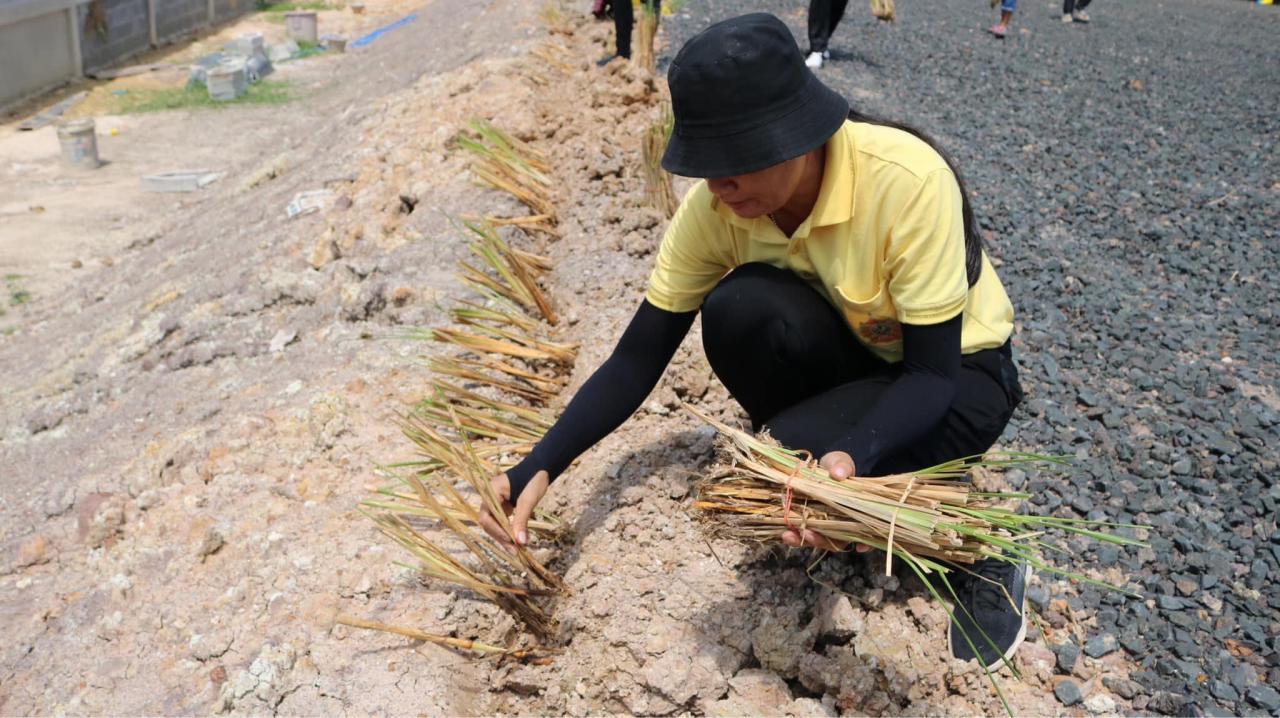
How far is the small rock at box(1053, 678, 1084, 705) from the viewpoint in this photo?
163 centimetres

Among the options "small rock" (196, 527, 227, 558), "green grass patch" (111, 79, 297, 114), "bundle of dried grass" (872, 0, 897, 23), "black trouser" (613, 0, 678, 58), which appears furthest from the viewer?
"green grass patch" (111, 79, 297, 114)

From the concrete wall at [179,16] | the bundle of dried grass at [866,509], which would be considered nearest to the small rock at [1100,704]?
the bundle of dried grass at [866,509]

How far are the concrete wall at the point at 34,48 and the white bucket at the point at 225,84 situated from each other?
4.11 ft

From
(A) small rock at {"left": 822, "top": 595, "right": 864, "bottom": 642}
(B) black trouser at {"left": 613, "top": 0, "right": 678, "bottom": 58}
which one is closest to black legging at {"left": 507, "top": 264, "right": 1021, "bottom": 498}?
(A) small rock at {"left": 822, "top": 595, "right": 864, "bottom": 642}

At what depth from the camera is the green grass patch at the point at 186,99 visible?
7961 mm

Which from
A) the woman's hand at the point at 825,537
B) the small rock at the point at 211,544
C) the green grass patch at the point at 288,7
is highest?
the woman's hand at the point at 825,537

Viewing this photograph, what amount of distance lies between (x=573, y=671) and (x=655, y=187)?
195 centimetres

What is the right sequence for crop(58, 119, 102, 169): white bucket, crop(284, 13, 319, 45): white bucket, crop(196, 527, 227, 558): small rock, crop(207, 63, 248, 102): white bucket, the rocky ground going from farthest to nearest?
crop(284, 13, 319, 45): white bucket < crop(207, 63, 248, 102): white bucket < crop(58, 119, 102, 169): white bucket < crop(196, 527, 227, 558): small rock < the rocky ground

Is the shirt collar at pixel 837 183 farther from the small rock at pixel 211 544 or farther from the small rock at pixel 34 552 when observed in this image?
the small rock at pixel 34 552

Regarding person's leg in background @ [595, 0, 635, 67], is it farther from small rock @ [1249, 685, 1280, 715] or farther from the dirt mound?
small rock @ [1249, 685, 1280, 715]

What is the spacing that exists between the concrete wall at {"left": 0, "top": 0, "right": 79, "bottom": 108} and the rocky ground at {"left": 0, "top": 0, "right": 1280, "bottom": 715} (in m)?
3.67

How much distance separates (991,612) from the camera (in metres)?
1.68

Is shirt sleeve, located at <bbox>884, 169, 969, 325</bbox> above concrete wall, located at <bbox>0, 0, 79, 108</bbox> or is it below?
above

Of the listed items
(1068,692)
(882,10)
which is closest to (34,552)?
(1068,692)
